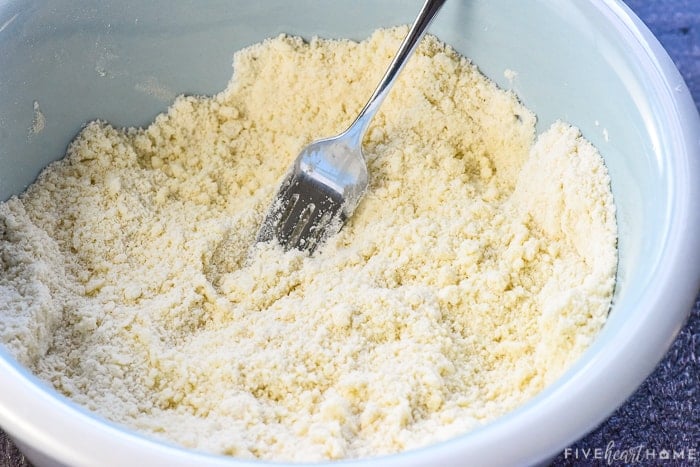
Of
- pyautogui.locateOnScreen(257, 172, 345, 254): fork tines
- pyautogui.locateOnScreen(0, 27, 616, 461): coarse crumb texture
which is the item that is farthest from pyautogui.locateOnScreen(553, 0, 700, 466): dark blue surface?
pyautogui.locateOnScreen(257, 172, 345, 254): fork tines

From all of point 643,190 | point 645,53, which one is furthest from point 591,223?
point 645,53

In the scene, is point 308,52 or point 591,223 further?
point 308,52

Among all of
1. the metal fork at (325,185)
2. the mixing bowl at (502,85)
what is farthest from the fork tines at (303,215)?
the mixing bowl at (502,85)

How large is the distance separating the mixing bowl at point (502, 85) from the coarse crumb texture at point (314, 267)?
0.03 meters

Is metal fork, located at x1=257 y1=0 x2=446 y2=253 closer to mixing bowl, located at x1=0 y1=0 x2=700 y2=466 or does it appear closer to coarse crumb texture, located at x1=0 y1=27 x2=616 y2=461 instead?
coarse crumb texture, located at x1=0 y1=27 x2=616 y2=461

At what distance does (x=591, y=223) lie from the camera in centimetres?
99

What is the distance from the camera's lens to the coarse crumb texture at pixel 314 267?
2.84 ft

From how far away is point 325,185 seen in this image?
1.14 meters

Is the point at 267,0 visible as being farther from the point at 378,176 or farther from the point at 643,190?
the point at 643,190

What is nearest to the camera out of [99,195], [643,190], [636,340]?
[636,340]

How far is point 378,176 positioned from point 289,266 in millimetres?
200

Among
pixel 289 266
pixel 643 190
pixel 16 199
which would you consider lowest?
pixel 16 199

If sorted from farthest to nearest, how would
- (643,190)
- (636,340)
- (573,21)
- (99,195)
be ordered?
(99,195) → (573,21) → (643,190) → (636,340)

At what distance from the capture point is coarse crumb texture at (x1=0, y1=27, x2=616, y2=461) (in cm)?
87
